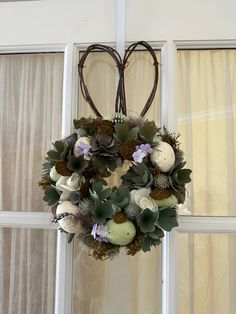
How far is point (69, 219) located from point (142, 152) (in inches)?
8.8

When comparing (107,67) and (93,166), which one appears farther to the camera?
(107,67)

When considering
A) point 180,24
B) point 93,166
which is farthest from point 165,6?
point 93,166

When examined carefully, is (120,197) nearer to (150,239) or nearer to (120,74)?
(150,239)

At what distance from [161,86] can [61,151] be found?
338 millimetres

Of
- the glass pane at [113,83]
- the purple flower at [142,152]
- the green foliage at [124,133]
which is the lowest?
the purple flower at [142,152]

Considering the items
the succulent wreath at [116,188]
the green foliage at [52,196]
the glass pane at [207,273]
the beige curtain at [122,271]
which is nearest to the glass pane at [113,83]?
the beige curtain at [122,271]

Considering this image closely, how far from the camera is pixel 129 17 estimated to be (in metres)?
0.88

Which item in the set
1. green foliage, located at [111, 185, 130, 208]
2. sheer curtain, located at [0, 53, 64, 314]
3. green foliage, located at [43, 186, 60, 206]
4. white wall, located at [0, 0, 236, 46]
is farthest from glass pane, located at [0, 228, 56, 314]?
white wall, located at [0, 0, 236, 46]

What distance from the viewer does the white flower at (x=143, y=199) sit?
2.27 ft

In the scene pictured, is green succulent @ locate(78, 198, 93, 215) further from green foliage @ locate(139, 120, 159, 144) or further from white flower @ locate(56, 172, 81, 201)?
green foliage @ locate(139, 120, 159, 144)

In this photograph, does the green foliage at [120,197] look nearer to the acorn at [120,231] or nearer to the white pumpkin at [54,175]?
the acorn at [120,231]

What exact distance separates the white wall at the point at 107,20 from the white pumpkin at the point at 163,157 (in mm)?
338

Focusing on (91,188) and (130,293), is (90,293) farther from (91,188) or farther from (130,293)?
(91,188)

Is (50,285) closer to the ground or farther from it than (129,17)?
closer to the ground
